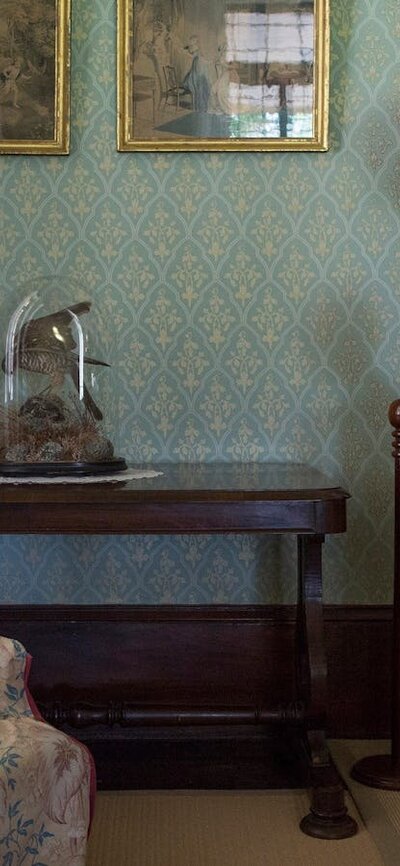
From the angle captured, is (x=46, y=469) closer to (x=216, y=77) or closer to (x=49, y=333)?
(x=49, y=333)

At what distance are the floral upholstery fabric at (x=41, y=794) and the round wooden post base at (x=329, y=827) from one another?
3.29 feet

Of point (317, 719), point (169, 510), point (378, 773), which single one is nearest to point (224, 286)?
point (169, 510)

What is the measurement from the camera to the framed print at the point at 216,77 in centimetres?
331

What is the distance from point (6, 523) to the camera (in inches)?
103

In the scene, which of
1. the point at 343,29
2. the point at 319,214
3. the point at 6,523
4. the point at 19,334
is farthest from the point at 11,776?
the point at 343,29

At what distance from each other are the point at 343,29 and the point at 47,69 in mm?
942

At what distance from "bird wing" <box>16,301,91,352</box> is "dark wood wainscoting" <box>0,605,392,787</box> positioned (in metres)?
0.88

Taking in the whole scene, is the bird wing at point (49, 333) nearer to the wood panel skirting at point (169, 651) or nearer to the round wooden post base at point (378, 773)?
the wood panel skirting at point (169, 651)

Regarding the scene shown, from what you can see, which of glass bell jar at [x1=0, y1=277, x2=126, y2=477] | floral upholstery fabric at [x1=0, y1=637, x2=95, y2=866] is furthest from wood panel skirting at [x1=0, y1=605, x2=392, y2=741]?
floral upholstery fabric at [x1=0, y1=637, x2=95, y2=866]

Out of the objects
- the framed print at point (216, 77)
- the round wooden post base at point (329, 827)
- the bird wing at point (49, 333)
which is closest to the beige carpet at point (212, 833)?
the round wooden post base at point (329, 827)

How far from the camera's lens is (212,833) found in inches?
104

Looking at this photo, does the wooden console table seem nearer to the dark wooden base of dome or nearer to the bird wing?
the dark wooden base of dome

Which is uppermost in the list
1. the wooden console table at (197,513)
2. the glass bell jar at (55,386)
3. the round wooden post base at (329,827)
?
the glass bell jar at (55,386)

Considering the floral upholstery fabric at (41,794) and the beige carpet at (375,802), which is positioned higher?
the floral upholstery fabric at (41,794)
